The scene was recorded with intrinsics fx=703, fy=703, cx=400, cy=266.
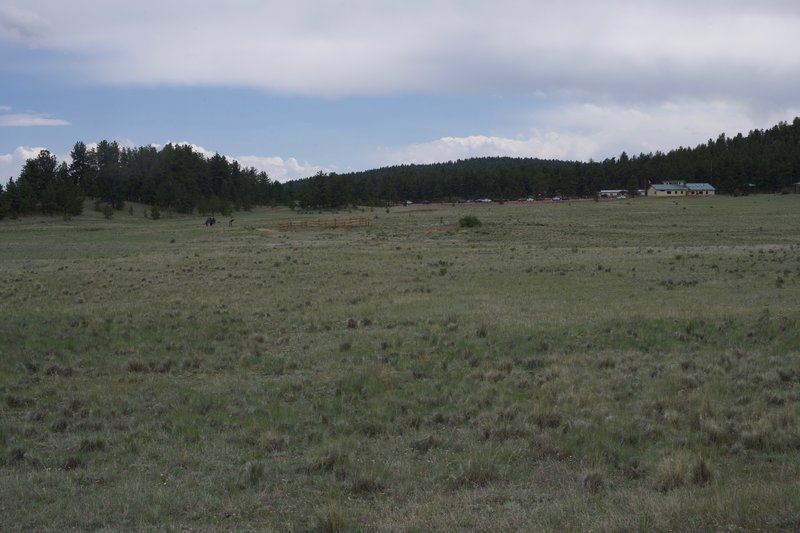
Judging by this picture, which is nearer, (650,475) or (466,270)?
(650,475)

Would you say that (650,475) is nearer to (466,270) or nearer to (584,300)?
(584,300)

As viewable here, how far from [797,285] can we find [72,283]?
2785cm

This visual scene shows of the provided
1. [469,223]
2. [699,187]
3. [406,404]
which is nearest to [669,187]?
[699,187]

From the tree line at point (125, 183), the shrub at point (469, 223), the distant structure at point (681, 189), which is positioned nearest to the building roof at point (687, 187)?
the distant structure at point (681, 189)

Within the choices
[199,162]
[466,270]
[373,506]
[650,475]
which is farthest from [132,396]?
[199,162]

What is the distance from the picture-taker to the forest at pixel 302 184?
114m

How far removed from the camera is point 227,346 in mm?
16453

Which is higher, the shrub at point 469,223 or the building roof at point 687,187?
the building roof at point 687,187

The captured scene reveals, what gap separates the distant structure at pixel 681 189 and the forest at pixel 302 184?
10.5ft

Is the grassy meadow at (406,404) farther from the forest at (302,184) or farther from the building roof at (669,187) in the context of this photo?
the building roof at (669,187)

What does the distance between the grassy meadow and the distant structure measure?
140 m

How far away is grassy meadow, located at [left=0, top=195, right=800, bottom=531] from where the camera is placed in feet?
21.5

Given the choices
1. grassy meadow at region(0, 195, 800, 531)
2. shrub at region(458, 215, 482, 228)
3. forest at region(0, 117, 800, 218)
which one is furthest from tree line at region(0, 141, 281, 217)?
grassy meadow at region(0, 195, 800, 531)

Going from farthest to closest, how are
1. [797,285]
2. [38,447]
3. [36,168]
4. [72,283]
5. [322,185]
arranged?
[322,185] → [36,168] → [72,283] → [797,285] → [38,447]
